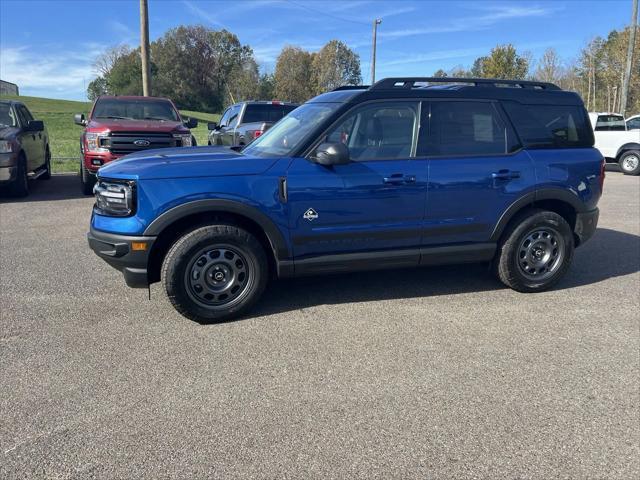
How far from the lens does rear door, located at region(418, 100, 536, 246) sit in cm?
452

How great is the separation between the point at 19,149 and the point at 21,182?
2.17 ft

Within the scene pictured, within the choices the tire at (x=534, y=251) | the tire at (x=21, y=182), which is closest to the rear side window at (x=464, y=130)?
the tire at (x=534, y=251)

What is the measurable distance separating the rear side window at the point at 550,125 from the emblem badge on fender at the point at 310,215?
2166 mm

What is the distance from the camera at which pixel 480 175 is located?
181 inches

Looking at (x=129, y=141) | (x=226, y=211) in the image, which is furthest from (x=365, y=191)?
(x=129, y=141)

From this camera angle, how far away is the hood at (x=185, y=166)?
3941 mm

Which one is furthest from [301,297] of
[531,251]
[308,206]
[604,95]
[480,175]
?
[604,95]

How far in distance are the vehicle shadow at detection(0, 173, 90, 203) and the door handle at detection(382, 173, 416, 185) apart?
776 cm

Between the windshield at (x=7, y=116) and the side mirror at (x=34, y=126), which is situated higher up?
the windshield at (x=7, y=116)

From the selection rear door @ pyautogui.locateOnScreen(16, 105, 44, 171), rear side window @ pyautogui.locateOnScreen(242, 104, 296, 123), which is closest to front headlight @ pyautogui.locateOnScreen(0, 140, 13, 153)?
rear door @ pyautogui.locateOnScreen(16, 105, 44, 171)

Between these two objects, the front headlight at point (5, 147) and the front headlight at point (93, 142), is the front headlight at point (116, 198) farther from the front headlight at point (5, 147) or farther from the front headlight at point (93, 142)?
the front headlight at point (5, 147)

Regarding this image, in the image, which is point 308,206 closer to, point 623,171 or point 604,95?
point 623,171

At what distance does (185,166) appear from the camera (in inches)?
158

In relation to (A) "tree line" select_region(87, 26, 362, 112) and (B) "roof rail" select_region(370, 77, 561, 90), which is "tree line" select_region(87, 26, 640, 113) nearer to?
(A) "tree line" select_region(87, 26, 362, 112)
